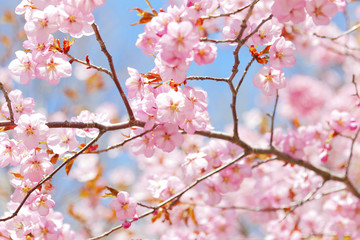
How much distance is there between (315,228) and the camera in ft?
12.8

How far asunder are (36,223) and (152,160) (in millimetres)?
3139

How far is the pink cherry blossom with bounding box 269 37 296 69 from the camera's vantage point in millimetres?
1607

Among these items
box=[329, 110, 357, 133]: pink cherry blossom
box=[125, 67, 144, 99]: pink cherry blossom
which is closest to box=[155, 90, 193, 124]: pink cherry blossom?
box=[125, 67, 144, 99]: pink cherry blossom

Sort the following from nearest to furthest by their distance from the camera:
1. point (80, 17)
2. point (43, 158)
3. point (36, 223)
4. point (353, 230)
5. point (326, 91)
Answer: point (80, 17) → point (43, 158) → point (36, 223) → point (353, 230) → point (326, 91)

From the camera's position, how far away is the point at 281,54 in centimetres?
163

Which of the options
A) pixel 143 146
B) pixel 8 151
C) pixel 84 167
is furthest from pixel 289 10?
pixel 84 167

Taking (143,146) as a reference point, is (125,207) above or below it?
below

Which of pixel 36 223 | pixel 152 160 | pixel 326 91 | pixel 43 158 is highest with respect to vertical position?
pixel 326 91

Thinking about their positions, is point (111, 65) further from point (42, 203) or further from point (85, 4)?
point (42, 203)

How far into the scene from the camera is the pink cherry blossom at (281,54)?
161 centimetres

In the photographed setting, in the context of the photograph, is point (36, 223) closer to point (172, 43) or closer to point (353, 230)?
point (172, 43)

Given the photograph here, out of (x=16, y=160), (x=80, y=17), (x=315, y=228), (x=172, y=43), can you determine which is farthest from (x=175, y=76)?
(x=315, y=228)

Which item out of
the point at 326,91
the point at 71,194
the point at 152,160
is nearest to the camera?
the point at 152,160

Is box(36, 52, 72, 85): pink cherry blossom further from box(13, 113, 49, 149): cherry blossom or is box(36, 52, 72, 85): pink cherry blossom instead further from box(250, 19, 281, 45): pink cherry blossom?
box(250, 19, 281, 45): pink cherry blossom
